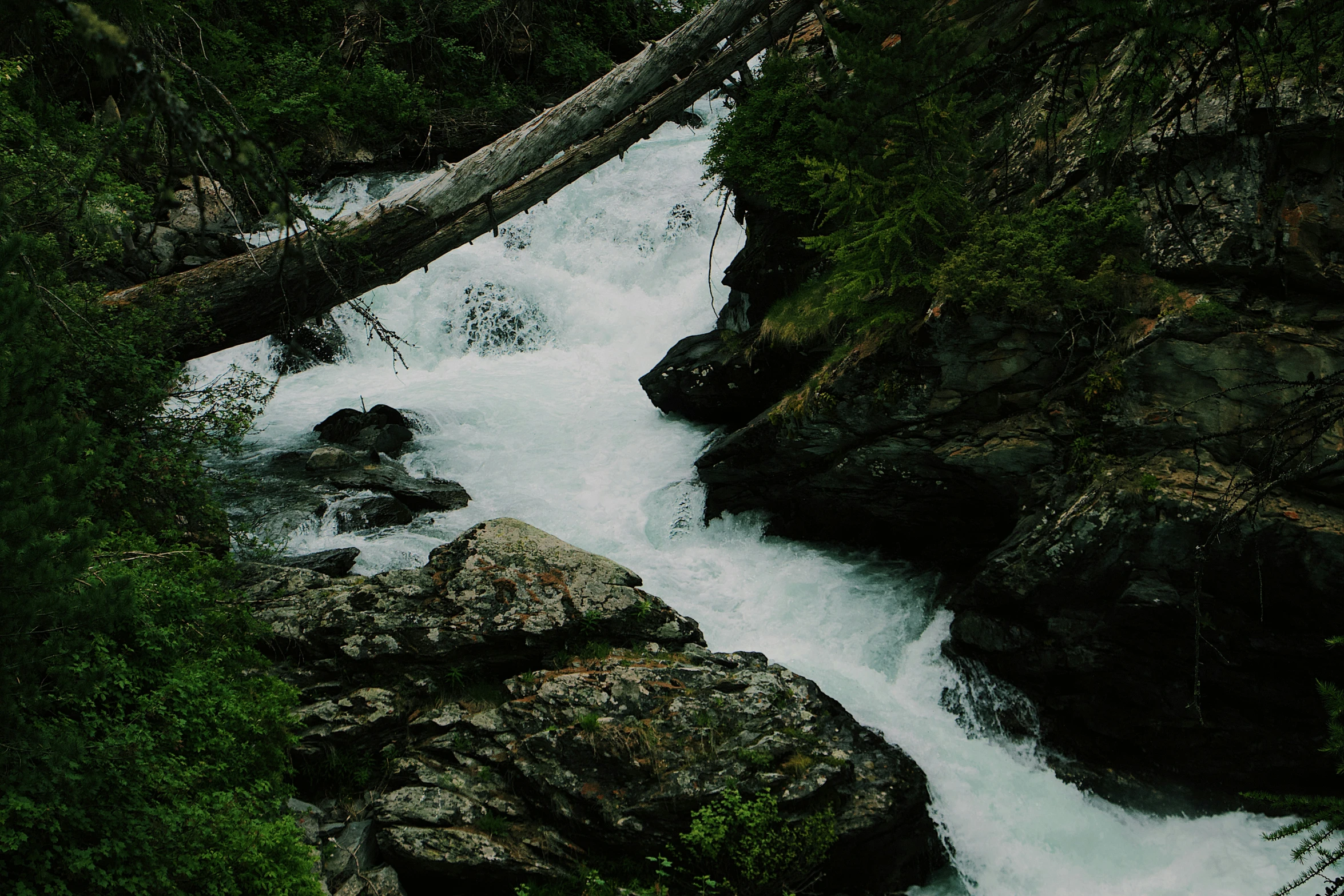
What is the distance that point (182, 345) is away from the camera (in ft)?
25.6

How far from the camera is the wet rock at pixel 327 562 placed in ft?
27.4

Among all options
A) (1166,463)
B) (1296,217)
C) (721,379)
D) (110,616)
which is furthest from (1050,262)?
(110,616)

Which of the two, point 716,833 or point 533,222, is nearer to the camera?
point 716,833

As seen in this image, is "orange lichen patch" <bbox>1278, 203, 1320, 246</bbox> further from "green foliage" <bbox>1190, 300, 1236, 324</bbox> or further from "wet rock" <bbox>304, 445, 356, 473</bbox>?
"wet rock" <bbox>304, 445, 356, 473</bbox>

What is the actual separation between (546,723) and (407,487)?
5718 millimetres

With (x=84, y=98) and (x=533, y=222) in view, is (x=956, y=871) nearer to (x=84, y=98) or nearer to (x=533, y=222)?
(x=533, y=222)

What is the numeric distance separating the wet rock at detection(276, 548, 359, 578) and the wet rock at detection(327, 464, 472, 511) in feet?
6.63

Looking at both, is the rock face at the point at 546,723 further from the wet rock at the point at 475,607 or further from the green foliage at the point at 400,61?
the green foliage at the point at 400,61

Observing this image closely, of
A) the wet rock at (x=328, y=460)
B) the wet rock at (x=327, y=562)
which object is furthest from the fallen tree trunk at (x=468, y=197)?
the wet rock at (x=328, y=460)

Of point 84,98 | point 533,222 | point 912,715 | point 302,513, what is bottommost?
point 912,715

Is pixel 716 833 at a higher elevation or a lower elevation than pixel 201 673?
lower

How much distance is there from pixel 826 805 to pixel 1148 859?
2.89m

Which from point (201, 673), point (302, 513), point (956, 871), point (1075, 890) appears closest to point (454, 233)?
point (302, 513)

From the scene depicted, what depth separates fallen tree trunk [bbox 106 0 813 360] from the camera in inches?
299
